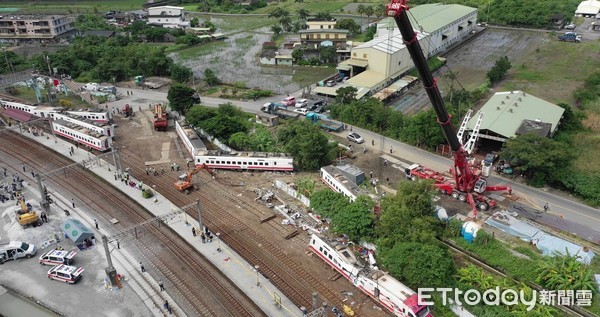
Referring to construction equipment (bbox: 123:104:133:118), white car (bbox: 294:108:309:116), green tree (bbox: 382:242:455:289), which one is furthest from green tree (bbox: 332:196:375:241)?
construction equipment (bbox: 123:104:133:118)

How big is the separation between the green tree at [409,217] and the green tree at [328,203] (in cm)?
364

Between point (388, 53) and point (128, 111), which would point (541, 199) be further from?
Answer: point (128, 111)

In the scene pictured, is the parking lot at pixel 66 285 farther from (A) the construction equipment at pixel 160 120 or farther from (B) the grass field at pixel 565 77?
(B) the grass field at pixel 565 77

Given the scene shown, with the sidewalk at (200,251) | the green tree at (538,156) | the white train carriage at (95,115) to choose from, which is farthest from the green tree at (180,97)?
the green tree at (538,156)

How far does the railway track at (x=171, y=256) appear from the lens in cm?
3219

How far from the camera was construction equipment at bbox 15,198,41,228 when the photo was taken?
1623 inches

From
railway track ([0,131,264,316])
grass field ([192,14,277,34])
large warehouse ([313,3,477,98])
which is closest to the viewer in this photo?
railway track ([0,131,264,316])

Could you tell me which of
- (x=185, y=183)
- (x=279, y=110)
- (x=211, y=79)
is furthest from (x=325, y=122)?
(x=211, y=79)

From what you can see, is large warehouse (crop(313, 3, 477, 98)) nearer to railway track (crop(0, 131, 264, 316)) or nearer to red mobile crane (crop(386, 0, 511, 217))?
red mobile crane (crop(386, 0, 511, 217))

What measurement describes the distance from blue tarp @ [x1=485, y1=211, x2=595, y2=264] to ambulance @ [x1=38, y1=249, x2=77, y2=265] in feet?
117

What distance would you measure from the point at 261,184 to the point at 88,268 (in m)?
18.4

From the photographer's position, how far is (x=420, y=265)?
98.8 feet

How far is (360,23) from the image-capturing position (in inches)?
4596

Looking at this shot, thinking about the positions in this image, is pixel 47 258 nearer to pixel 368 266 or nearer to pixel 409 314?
pixel 368 266
